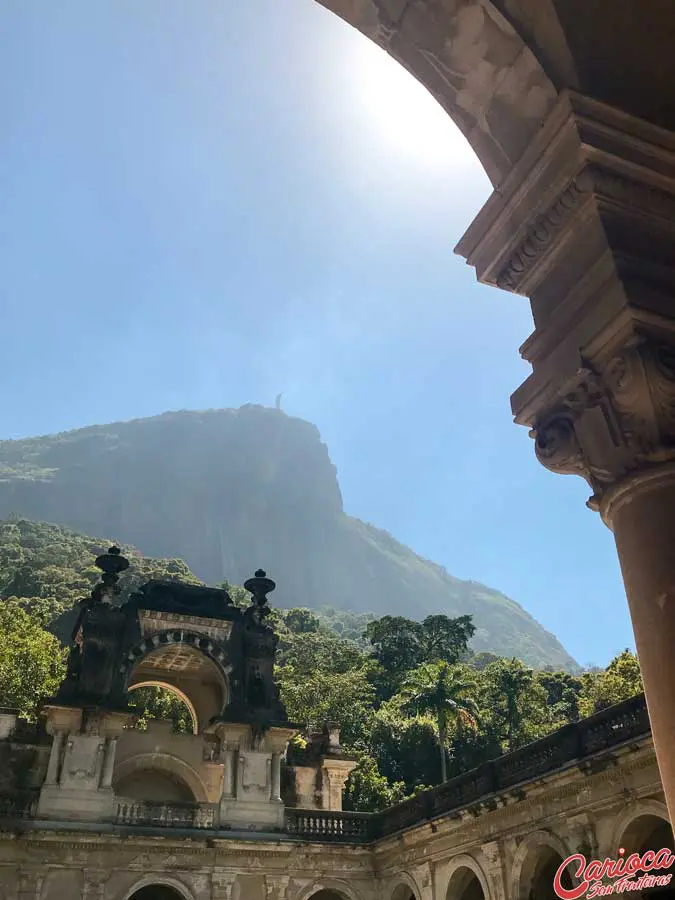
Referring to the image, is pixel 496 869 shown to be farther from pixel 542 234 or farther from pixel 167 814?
pixel 542 234

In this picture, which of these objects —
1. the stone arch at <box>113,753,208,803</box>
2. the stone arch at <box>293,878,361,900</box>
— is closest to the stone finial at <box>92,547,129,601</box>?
the stone arch at <box>113,753,208,803</box>

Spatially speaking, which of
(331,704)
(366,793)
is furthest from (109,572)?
(331,704)

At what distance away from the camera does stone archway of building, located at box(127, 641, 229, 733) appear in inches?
976

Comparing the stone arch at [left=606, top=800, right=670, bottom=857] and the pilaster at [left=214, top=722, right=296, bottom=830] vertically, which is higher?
the pilaster at [left=214, top=722, right=296, bottom=830]

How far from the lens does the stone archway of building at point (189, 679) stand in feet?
81.3

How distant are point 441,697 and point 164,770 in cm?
1874

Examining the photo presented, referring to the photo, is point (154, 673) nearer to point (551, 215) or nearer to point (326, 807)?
point (326, 807)

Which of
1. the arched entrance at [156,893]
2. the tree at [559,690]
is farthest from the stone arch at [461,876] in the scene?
the tree at [559,690]

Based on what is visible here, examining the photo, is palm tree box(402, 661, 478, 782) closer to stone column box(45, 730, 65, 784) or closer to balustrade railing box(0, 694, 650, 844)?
balustrade railing box(0, 694, 650, 844)

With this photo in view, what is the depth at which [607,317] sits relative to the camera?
12.3ft

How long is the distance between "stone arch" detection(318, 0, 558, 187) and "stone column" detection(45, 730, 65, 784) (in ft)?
66.4

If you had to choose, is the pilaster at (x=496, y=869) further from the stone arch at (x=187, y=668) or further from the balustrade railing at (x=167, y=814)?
the stone arch at (x=187, y=668)

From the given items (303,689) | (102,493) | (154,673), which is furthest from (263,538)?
(154,673)

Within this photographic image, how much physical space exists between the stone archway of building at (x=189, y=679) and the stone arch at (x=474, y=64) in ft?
72.1
